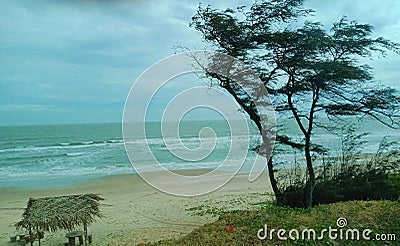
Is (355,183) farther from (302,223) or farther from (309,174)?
(302,223)

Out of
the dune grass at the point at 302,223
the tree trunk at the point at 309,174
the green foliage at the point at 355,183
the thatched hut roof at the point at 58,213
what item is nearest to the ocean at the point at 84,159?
the green foliage at the point at 355,183

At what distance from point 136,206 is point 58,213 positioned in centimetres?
378

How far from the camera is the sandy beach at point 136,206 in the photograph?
758 cm

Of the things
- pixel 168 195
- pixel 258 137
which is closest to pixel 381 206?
pixel 258 137

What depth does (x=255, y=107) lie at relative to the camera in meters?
6.71

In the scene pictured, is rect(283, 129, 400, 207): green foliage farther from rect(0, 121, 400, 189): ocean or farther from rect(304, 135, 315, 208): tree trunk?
rect(0, 121, 400, 189): ocean

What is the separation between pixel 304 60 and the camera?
6.42m

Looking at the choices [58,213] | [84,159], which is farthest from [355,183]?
[84,159]

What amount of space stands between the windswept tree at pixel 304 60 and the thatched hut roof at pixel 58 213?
3515 millimetres

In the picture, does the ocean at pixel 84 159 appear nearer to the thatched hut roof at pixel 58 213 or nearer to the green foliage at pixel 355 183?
the green foliage at pixel 355 183

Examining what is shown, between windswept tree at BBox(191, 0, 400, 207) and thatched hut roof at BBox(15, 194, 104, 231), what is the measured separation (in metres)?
3.52

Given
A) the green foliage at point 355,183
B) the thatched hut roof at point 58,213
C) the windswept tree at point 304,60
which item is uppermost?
the windswept tree at point 304,60

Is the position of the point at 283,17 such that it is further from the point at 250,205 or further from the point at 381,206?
the point at 250,205

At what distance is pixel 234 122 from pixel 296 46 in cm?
171
